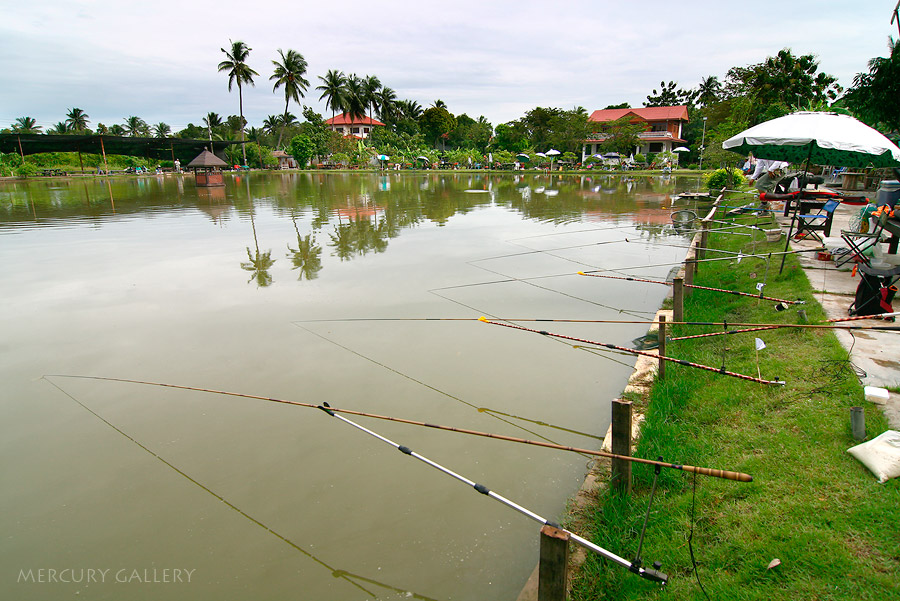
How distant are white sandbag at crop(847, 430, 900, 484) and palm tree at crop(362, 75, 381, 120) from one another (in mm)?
67752

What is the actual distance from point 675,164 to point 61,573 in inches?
1930

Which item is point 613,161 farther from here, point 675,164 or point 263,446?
point 263,446

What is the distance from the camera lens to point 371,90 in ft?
213

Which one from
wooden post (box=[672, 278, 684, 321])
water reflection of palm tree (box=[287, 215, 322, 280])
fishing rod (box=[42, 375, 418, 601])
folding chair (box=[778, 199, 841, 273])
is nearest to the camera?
fishing rod (box=[42, 375, 418, 601])

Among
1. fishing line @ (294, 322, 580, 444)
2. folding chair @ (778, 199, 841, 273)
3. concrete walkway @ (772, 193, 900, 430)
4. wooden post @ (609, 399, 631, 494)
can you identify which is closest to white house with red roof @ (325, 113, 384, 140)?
folding chair @ (778, 199, 841, 273)

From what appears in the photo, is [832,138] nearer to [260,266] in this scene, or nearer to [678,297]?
[678,297]

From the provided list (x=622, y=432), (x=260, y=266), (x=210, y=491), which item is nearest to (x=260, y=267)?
(x=260, y=266)

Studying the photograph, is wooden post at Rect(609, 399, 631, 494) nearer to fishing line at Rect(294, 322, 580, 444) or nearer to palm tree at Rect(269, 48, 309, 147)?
fishing line at Rect(294, 322, 580, 444)

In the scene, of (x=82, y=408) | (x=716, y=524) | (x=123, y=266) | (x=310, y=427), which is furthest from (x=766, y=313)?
(x=123, y=266)

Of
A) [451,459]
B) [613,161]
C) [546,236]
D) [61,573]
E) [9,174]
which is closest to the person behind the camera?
[61,573]

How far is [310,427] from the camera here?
4617 millimetres

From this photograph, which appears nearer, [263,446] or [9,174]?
[263,446]

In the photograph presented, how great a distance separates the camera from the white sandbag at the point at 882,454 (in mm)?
2939

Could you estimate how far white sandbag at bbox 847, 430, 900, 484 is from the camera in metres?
2.94
